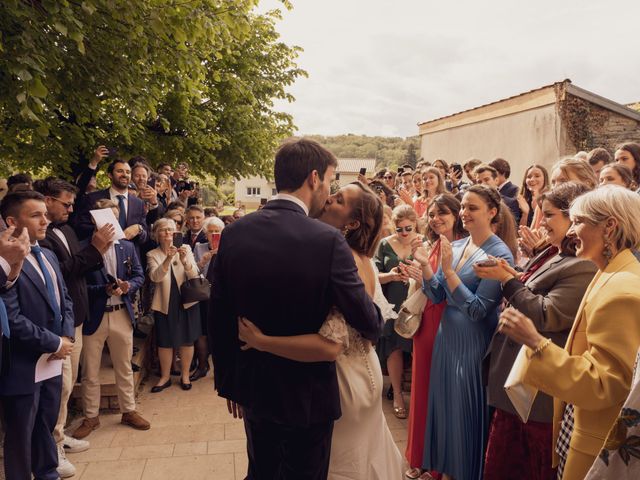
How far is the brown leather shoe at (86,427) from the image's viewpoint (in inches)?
184

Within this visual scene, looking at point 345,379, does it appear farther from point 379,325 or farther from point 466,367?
point 466,367

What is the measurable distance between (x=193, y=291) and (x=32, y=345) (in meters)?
2.52

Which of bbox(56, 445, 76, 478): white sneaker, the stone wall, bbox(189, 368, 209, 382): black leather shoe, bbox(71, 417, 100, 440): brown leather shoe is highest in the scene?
the stone wall

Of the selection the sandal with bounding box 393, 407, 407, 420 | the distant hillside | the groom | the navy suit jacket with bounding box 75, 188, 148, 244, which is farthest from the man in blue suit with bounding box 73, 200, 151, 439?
the distant hillside

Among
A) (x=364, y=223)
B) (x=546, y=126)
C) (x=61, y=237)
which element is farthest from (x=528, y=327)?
(x=546, y=126)

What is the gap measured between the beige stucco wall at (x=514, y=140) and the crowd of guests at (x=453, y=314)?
19.5 feet

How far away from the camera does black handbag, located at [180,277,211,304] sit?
19.2 ft

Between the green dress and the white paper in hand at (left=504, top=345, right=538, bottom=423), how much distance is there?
2.89 metres

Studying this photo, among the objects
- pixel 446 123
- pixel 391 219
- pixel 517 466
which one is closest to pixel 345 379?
pixel 517 466

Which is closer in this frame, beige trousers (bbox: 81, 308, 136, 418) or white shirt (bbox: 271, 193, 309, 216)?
white shirt (bbox: 271, 193, 309, 216)

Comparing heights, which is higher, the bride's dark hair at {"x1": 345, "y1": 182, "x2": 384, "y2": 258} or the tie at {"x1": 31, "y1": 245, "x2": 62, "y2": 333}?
the bride's dark hair at {"x1": 345, "y1": 182, "x2": 384, "y2": 258}

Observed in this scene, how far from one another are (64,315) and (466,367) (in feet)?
10.4

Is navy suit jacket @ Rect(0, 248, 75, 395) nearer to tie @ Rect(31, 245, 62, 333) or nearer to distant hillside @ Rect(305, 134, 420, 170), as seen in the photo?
tie @ Rect(31, 245, 62, 333)

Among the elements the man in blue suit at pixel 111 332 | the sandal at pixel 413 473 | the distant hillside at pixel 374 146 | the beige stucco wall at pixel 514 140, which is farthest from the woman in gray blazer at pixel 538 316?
the distant hillside at pixel 374 146
